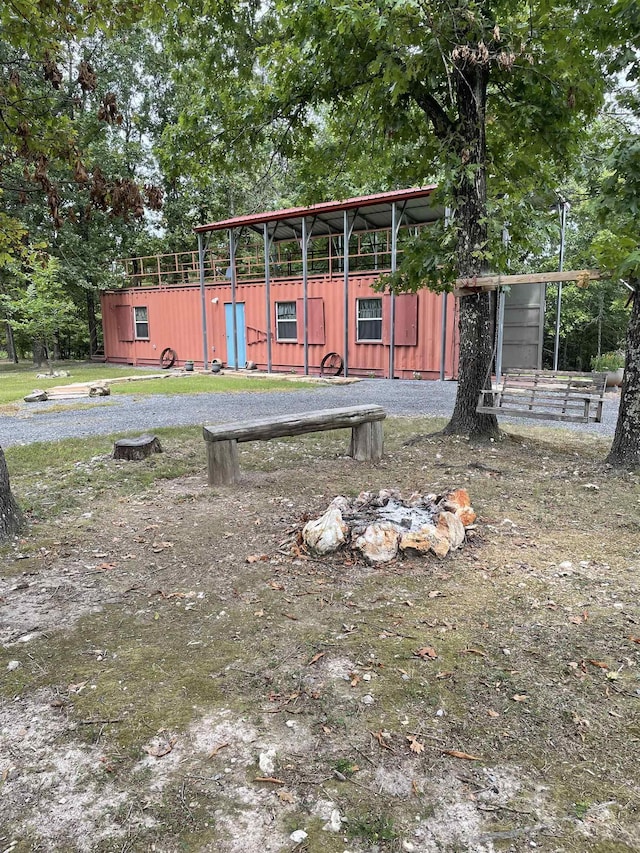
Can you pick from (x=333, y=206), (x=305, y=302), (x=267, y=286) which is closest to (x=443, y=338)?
(x=305, y=302)

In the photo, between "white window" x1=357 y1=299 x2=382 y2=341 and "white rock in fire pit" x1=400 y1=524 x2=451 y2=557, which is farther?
"white window" x1=357 y1=299 x2=382 y2=341

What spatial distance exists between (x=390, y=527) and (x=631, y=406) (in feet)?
10.3

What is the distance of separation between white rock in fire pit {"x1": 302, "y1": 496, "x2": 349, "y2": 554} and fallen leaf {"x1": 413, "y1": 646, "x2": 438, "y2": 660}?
1.20m

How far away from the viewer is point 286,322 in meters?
17.5

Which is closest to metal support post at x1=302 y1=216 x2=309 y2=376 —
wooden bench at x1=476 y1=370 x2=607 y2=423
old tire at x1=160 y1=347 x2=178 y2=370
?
old tire at x1=160 y1=347 x2=178 y2=370

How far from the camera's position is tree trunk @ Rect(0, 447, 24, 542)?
4180 mm

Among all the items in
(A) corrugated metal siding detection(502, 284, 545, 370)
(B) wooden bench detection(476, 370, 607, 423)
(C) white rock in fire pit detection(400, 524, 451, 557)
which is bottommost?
(C) white rock in fire pit detection(400, 524, 451, 557)

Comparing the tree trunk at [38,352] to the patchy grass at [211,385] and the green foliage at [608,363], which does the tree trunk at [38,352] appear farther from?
the green foliage at [608,363]

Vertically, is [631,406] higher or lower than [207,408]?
higher

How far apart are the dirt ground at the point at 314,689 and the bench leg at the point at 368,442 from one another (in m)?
1.97

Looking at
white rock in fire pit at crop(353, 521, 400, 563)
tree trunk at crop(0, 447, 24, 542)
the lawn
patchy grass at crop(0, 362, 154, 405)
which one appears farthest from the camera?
patchy grass at crop(0, 362, 154, 405)

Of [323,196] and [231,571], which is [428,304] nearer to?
[323,196]

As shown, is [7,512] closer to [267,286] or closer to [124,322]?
[267,286]

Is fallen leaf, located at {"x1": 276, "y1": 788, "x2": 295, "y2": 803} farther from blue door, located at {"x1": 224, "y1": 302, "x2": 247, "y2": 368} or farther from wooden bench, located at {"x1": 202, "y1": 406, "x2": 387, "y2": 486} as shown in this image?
blue door, located at {"x1": 224, "y1": 302, "x2": 247, "y2": 368}
